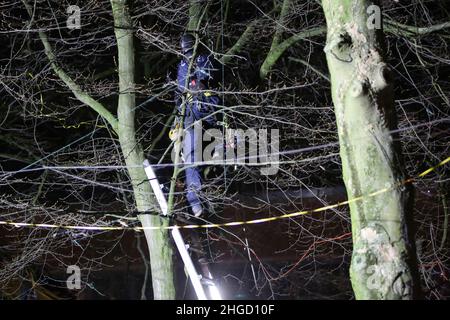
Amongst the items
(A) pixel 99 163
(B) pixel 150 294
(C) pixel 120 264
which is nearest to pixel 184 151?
(A) pixel 99 163

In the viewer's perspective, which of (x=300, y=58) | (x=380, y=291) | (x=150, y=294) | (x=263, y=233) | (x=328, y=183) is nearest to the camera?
(x=380, y=291)

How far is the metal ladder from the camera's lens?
6195mm

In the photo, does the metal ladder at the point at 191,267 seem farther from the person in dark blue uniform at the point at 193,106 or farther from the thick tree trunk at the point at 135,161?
the person in dark blue uniform at the point at 193,106

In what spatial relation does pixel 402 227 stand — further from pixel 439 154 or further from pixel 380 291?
pixel 439 154

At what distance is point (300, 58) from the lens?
993 centimetres

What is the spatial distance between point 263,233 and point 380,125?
369 inches

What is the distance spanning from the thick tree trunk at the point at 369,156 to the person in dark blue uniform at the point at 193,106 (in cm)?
322

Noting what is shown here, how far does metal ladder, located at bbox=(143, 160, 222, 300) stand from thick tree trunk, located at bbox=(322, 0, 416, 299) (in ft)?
9.17

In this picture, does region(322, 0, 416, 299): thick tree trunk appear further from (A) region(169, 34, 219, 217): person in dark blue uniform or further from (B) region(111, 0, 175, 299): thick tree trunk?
(B) region(111, 0, 175, 299): thick tree trunk

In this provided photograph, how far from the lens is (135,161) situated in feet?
24.3

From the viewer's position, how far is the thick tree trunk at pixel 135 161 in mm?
7236

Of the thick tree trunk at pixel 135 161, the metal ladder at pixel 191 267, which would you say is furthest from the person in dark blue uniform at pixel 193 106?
the thick tree trunk at pixel 135 161

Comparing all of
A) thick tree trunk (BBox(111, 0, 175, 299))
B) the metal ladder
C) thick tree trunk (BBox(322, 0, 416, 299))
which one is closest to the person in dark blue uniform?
the metal ladder

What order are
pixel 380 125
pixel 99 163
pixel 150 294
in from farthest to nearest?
pixel 150 294 → pixel 99 163 → pixel 380 125
